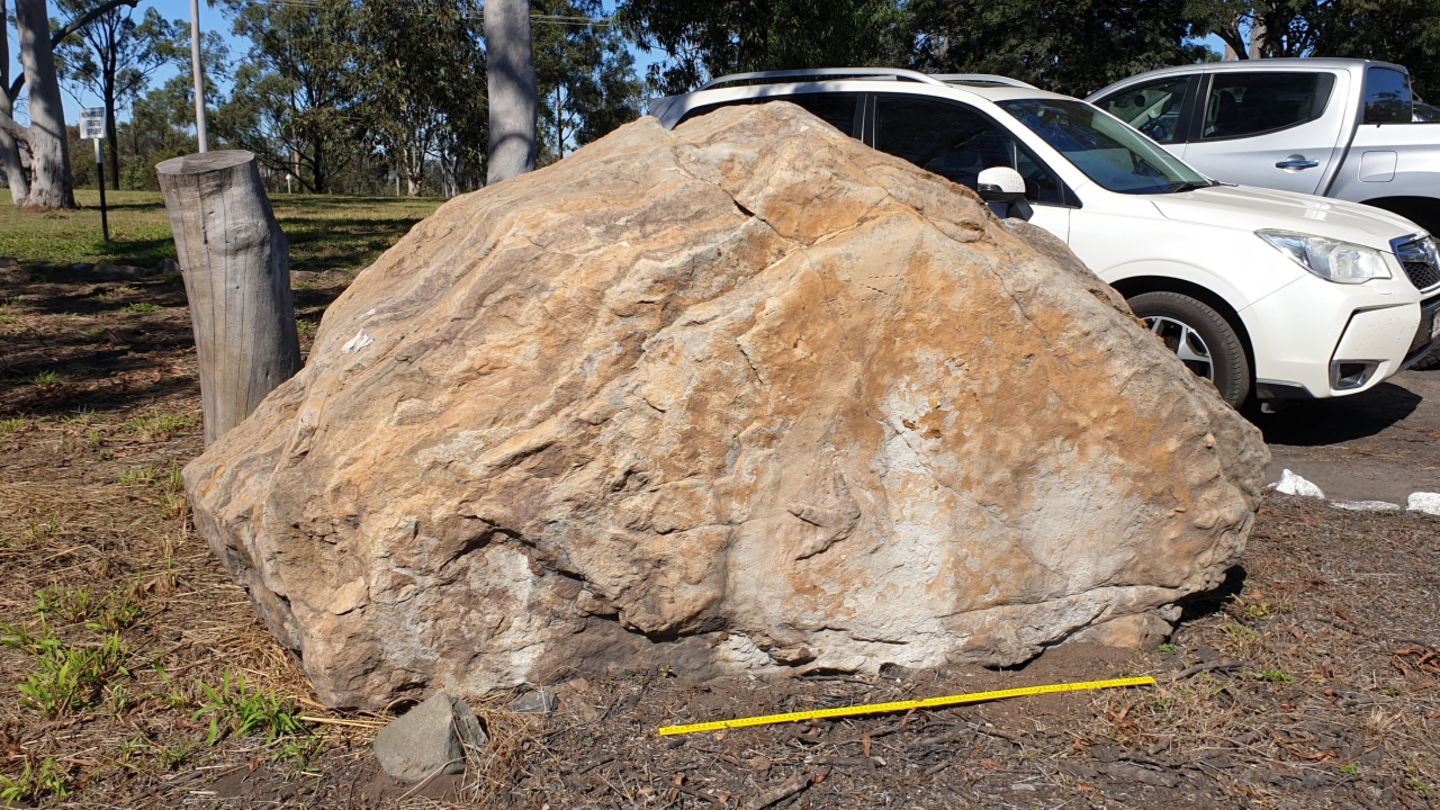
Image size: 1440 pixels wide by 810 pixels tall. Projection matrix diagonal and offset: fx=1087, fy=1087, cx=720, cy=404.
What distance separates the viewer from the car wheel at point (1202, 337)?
5.60 metres

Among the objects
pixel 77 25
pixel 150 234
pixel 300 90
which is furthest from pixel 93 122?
pixel 300 90

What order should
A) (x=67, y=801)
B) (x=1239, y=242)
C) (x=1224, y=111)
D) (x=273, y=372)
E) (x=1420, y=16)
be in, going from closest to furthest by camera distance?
(x=67, y=801) → (x=273, y=372) → (x=1239, y=242) → (x=1224, y=111) → (x=1420, y=16)

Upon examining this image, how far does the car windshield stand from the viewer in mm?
6117

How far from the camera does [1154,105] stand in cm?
903

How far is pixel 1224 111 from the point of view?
873 centimetres

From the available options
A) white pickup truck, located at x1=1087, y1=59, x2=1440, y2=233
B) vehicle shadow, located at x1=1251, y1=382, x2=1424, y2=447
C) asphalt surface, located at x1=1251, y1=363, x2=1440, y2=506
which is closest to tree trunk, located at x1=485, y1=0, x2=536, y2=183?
white pickup truck, located at x1=1087, y1=59, x2=1440, y2=233

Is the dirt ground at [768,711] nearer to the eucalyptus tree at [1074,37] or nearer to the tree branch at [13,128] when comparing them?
the tree branch at [13,128]

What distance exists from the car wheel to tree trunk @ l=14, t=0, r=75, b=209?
18950 mm

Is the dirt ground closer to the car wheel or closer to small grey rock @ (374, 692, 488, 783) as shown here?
small grey rock @ (374, 692, 488, 783)

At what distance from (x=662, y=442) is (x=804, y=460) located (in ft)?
1.32

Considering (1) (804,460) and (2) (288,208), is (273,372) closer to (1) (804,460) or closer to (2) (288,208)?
(1) (804,460)

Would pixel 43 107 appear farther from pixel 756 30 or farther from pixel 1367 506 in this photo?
pixel 1367 506

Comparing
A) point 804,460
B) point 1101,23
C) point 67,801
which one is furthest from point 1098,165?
point 1101,23

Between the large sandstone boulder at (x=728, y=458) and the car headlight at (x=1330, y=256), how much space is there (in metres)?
2.66
